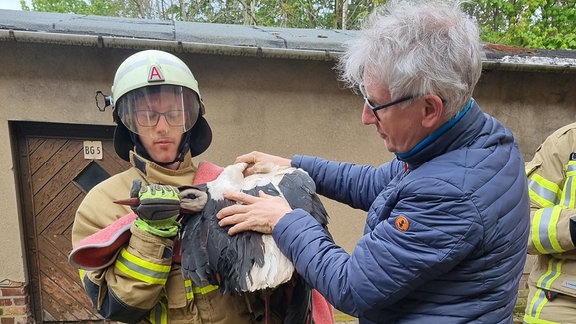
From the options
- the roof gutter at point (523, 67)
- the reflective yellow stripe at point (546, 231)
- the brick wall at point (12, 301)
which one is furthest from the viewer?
the roof gutter at point (523, 67)

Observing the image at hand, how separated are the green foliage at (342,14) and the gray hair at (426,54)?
4616mm

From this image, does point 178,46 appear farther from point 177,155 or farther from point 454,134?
point 454,134

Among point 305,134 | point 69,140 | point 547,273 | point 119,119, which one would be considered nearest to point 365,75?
point 119,119

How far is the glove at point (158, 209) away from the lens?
1344 millimetres

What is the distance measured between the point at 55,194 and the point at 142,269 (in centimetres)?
346

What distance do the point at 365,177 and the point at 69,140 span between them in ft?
11.6

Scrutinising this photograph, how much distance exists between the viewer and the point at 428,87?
1.17 m

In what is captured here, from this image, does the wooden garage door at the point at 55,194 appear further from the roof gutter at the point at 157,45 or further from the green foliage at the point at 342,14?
the green foliage at the point at 342,14

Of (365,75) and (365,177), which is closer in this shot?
(365,75)

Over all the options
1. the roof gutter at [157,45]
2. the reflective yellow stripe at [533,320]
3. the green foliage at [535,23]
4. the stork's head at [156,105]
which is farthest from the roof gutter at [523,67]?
the green foliage at [535,23]

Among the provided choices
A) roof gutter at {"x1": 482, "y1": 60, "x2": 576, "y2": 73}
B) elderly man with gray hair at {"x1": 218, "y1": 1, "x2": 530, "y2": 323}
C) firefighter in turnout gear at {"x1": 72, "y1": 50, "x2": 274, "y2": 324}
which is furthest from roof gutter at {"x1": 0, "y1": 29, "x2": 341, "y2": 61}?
elderly man with gray hair at {"x1": 218, "y1": 1, "x2": 530, "y2": 323}

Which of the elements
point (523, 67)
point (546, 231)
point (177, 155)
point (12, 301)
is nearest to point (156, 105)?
point (177, 155)

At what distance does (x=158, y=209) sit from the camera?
134 centimetres

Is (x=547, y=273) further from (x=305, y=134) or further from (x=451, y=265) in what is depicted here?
(x=305, y=134)
